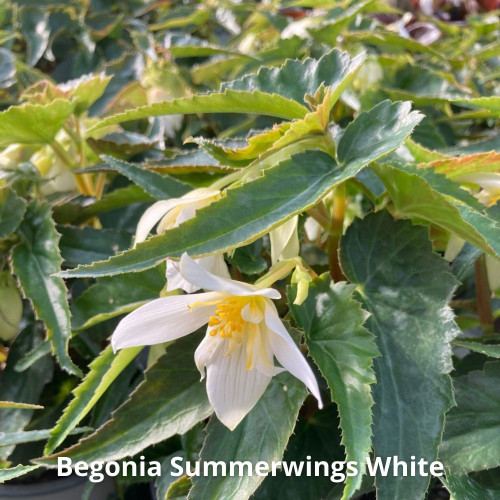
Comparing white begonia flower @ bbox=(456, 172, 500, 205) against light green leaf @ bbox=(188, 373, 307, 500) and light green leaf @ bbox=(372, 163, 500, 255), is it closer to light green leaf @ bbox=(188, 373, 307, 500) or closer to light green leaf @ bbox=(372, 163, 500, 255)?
light green leaf @ bbox=(372, 163, 500, 255)

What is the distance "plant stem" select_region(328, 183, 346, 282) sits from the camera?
1.61 feet

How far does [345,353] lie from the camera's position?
16.7 inches

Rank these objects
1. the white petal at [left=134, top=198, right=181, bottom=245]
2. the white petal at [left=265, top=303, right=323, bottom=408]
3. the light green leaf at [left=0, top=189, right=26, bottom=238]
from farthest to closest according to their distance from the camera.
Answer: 1. the light green leaf at [left=0, top=189, right=26, bottom=238]
2. the white petal at [left=134, top=198, right=181, bottom=245]
3. the white petal at [left=265, top=303, right=323, bottom=408]

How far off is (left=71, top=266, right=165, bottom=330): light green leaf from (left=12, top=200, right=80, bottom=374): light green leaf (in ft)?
0.08

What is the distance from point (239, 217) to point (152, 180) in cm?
16

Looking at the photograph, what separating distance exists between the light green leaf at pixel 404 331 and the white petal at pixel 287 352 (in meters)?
0.08

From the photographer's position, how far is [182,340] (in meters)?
0.50

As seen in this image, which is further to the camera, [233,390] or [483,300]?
[483,300]

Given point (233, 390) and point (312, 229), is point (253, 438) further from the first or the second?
point (312, 229)

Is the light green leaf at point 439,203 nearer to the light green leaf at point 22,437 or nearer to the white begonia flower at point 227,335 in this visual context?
the white begonia flower at point 227,335

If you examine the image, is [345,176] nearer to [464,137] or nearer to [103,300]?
[103,300]

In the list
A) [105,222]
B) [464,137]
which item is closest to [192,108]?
[105,222]

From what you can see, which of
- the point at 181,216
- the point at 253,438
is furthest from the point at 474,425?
the point at 181,216

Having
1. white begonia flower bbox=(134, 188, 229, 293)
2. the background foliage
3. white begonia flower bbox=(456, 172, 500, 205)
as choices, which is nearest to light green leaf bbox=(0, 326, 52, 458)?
the background foliage
